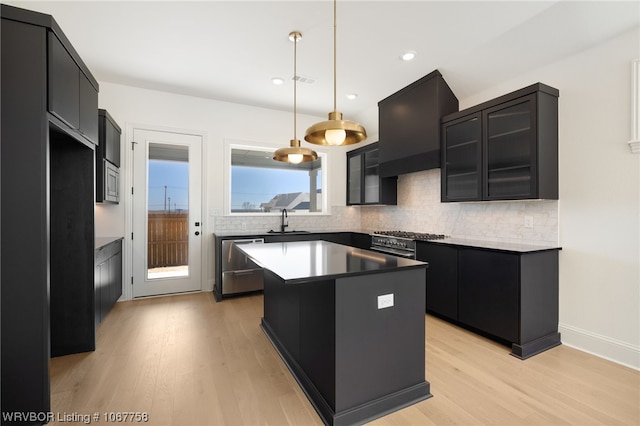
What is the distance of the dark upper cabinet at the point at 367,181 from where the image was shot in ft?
16.1

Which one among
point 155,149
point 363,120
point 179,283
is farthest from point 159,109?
point 363,120

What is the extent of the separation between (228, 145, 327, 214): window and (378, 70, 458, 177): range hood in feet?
5.17

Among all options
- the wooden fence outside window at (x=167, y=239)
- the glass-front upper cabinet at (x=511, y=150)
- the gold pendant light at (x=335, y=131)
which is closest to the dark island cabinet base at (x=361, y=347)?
the gold pendant light at (x=335, y=131)

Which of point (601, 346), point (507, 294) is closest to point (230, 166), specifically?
point (507, 294)

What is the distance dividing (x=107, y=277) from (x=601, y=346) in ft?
15.8

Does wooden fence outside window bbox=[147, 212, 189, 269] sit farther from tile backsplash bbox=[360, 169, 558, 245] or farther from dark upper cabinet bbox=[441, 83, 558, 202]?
dark upper cabinet bbox=[441, 83, 558, 202]

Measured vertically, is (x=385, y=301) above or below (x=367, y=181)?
below

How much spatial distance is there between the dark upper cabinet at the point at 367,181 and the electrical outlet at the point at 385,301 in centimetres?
306

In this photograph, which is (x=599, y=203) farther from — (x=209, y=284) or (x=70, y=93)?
(x=209, y=284)

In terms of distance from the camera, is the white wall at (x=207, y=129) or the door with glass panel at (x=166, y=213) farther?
the door with glass panel at (x=166, y=213)

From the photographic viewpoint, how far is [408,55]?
332 cm

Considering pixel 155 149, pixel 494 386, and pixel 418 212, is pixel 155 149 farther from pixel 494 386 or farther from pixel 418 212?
pixel 494 386

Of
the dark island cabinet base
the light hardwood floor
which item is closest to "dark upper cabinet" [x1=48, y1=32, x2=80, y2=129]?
the dark island cabinet base

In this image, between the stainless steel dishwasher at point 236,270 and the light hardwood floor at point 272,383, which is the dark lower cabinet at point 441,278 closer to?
the light hardwood floor at point 272,383
